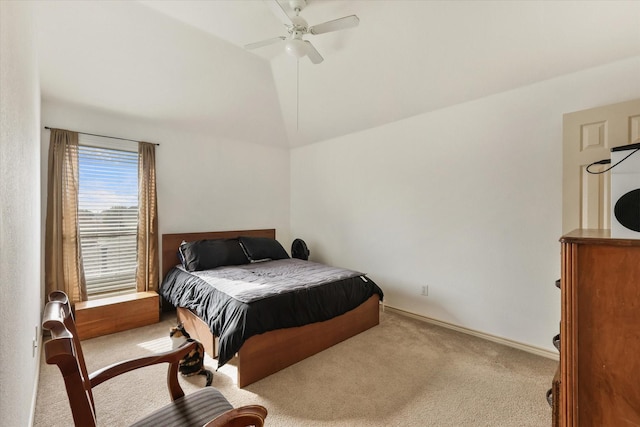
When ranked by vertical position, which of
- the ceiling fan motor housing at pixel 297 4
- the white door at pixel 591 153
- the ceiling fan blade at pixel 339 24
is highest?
the ceiling fan motor housing at pixel 297 4

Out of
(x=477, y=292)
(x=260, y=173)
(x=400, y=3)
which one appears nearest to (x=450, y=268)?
(x=477, y=292)

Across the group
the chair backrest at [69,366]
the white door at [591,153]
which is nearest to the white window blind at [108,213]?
the chair backrest at [69,366]

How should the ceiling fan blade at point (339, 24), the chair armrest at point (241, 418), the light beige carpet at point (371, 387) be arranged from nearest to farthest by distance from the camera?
the chair armrest at point (241, 418) < the light beige carpet at point (371, 387) < the ceiling fan blade at point (339, 24)

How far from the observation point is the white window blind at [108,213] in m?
3.19

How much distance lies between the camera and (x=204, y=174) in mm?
4129

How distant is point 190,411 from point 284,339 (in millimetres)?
1198

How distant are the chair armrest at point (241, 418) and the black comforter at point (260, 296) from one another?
114 centimetres

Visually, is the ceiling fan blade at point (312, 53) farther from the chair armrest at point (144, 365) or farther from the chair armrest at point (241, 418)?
the chair armrest at point (241, 418)

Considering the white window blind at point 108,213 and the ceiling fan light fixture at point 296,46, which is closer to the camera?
the ceiling fan light fixture at point 296,46

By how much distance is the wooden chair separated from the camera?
81cm

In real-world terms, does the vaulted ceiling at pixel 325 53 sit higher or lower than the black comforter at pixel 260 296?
higher

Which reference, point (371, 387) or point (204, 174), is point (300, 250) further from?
point (371, 387)

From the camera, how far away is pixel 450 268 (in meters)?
3.21

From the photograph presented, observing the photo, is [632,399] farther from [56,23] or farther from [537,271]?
[56,23]
